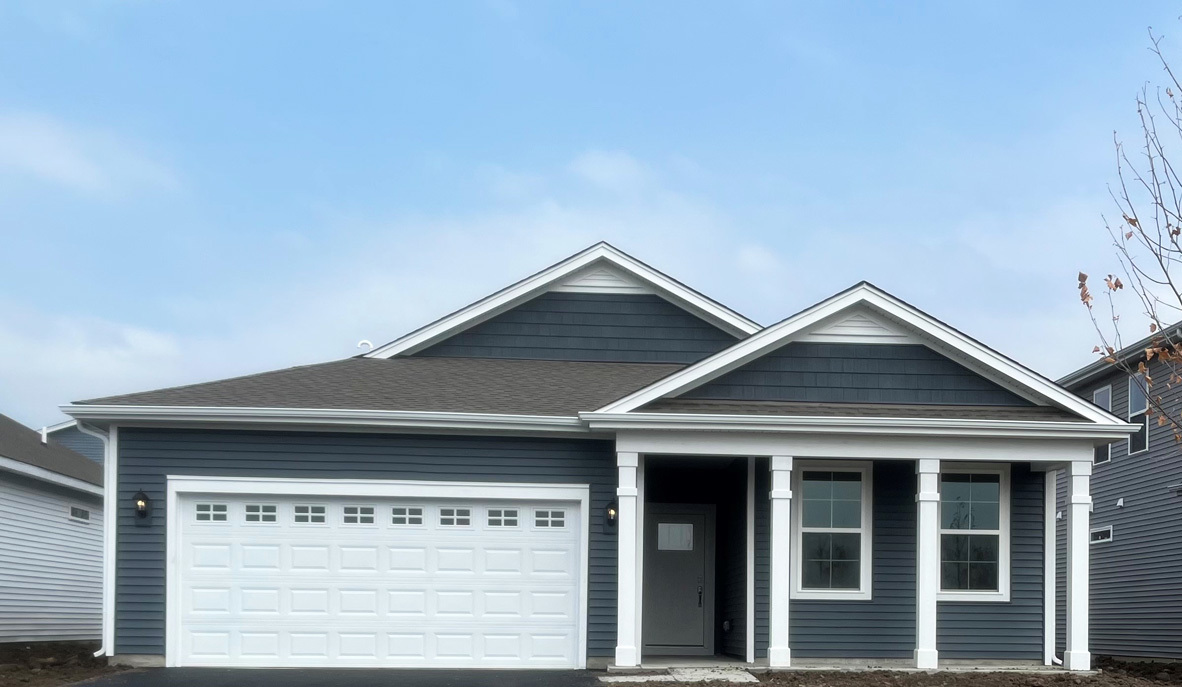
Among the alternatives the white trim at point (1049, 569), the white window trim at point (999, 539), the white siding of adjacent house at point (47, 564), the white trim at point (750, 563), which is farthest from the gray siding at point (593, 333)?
the white siding of adjacent house at point (47, 564)

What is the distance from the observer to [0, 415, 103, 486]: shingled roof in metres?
19.6

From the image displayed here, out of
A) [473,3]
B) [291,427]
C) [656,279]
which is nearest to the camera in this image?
[291,427]

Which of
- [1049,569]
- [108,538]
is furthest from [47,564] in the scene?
[1049,569]

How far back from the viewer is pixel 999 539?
1505 cm

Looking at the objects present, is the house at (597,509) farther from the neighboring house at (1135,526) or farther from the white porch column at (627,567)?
the neighboring house at (1135,526)

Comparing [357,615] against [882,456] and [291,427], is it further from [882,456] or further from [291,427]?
[882,456]

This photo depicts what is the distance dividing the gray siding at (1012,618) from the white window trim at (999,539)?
7 centimetres

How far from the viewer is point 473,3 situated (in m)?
17.2

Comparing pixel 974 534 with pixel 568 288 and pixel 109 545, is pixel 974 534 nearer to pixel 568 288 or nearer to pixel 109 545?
pixel 568 288

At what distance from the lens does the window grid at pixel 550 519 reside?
579 inches

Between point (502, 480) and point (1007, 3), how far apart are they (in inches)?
303

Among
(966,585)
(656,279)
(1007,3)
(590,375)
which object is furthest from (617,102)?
(966,585)

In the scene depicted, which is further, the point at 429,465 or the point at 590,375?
the point at 590,375

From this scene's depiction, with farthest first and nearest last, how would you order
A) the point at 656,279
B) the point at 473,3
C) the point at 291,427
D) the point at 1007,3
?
the point at 656,279 → the point at 473,3 → the point at 291,427 → the point at 1007,3
